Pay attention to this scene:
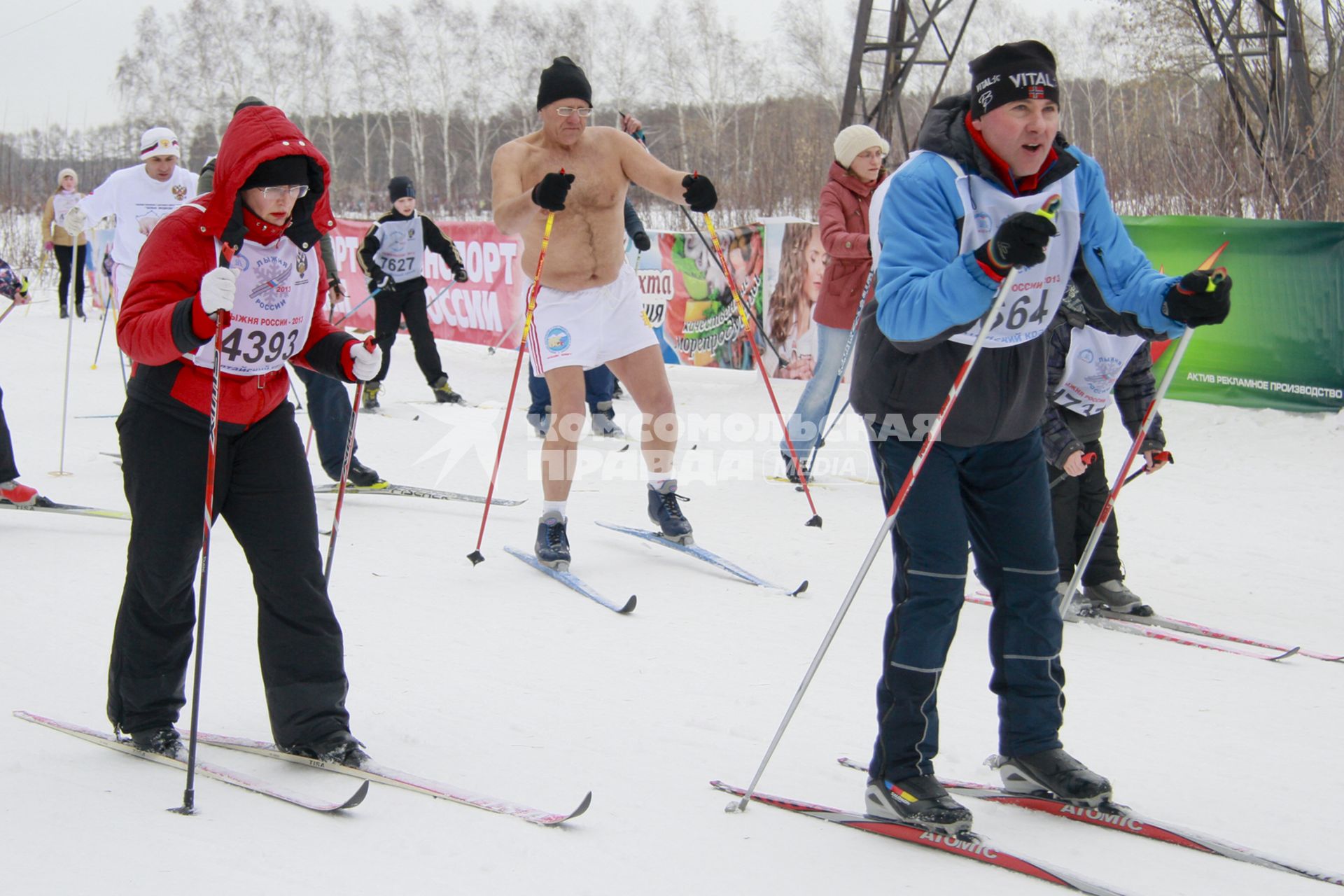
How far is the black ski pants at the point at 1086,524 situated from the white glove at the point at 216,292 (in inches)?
124

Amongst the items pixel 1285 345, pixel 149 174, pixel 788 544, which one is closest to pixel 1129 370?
pixel 788 544

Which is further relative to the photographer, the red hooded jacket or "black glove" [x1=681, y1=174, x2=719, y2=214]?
"black glove" [x1=681, y1=174, x2=719, y2=214]

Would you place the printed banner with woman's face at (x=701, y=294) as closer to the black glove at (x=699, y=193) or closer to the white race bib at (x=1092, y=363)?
the black glove at (x=699, y=193)

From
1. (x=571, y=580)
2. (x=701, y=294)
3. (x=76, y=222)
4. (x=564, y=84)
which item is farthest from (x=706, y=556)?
(x=701, y=294)

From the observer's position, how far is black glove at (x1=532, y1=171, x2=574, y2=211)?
14.8 feet

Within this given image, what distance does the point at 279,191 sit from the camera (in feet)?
8.98

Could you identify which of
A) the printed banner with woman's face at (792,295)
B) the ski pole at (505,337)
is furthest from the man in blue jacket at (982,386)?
the ski pole at (505,337)

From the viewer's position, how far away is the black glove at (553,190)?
4.50 metres

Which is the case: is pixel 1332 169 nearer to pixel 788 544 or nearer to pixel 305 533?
pixel 788 544

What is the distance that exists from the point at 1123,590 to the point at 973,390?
236 centimetres

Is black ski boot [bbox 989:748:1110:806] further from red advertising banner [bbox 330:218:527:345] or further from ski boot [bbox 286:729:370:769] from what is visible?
red advertising banner [bbox 330:218:527:345]

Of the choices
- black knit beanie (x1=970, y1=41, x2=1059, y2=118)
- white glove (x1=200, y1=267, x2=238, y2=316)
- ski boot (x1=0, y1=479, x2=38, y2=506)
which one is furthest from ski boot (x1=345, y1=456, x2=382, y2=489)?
black knit beanie (x1=970, y1=41, x2=1059, y2=118)

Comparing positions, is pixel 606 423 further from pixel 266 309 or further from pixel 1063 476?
pixel 266 309

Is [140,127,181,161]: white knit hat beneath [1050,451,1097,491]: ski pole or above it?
above
